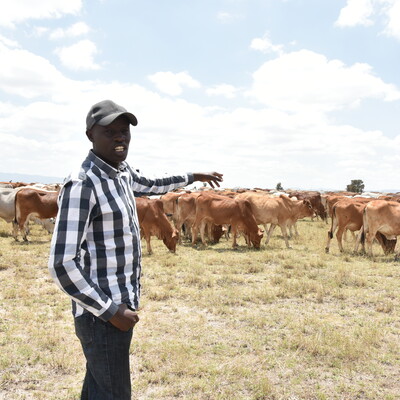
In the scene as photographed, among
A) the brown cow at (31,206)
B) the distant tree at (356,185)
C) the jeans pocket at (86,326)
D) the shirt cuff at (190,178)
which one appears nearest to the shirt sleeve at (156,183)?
the shirt cuff at (190,178)

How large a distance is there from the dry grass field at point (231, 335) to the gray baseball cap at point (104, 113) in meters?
3.22

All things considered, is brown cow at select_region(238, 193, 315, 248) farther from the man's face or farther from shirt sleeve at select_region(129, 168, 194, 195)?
the man's face

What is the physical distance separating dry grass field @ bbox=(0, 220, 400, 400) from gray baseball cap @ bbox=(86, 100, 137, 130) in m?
3.22

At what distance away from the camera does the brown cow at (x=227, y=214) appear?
1366 centimetres

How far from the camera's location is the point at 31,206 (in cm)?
1373

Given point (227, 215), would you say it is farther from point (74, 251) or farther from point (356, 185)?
point (356, 185)

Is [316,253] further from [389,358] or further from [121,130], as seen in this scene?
[121,130]

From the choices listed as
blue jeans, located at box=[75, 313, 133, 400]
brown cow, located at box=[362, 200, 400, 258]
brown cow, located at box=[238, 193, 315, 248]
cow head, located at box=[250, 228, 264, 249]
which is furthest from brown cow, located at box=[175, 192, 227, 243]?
blue jeans, located at box=[75, 313, 133, 400]

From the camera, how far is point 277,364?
4.71 meters

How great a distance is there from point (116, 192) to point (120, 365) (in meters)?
0.98

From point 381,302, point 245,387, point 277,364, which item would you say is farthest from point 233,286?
point 245,387

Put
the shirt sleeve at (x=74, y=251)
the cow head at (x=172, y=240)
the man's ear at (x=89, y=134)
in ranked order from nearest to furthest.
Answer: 1. the shirt sleeve at (x=74, y=251)
2. the man's ear at (x=89, y=134)
3. the cow head at (x=172, y=240)

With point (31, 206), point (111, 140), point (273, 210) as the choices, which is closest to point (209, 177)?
point (111, 140)

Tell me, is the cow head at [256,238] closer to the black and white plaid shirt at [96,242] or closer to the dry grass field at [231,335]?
the dry grass field at [231,335]
